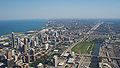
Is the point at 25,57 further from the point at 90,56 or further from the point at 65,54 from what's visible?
the point at 90,56

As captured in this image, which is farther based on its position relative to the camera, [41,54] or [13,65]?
[41,54]

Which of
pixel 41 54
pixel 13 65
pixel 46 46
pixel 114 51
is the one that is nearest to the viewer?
pixel 13 65

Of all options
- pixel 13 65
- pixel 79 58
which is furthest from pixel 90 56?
pixel 13 65

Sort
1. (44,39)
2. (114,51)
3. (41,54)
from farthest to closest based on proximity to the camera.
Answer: (44,39), (114,51), (41,54)

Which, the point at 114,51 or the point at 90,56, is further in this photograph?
the point at 114,51

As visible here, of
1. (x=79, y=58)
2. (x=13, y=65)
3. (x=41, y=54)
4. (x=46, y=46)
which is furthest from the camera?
(x=46, y=46)

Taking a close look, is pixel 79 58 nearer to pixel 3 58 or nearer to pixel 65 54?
pixel 65 54

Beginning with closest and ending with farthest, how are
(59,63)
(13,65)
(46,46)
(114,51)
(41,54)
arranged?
(13,65)
(59,63)
(41,54)
(114,51)
(46,46)

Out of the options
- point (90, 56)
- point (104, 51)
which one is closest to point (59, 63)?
point (90, 56)

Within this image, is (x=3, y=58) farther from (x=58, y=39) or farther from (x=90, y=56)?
(x=58, y=39)
